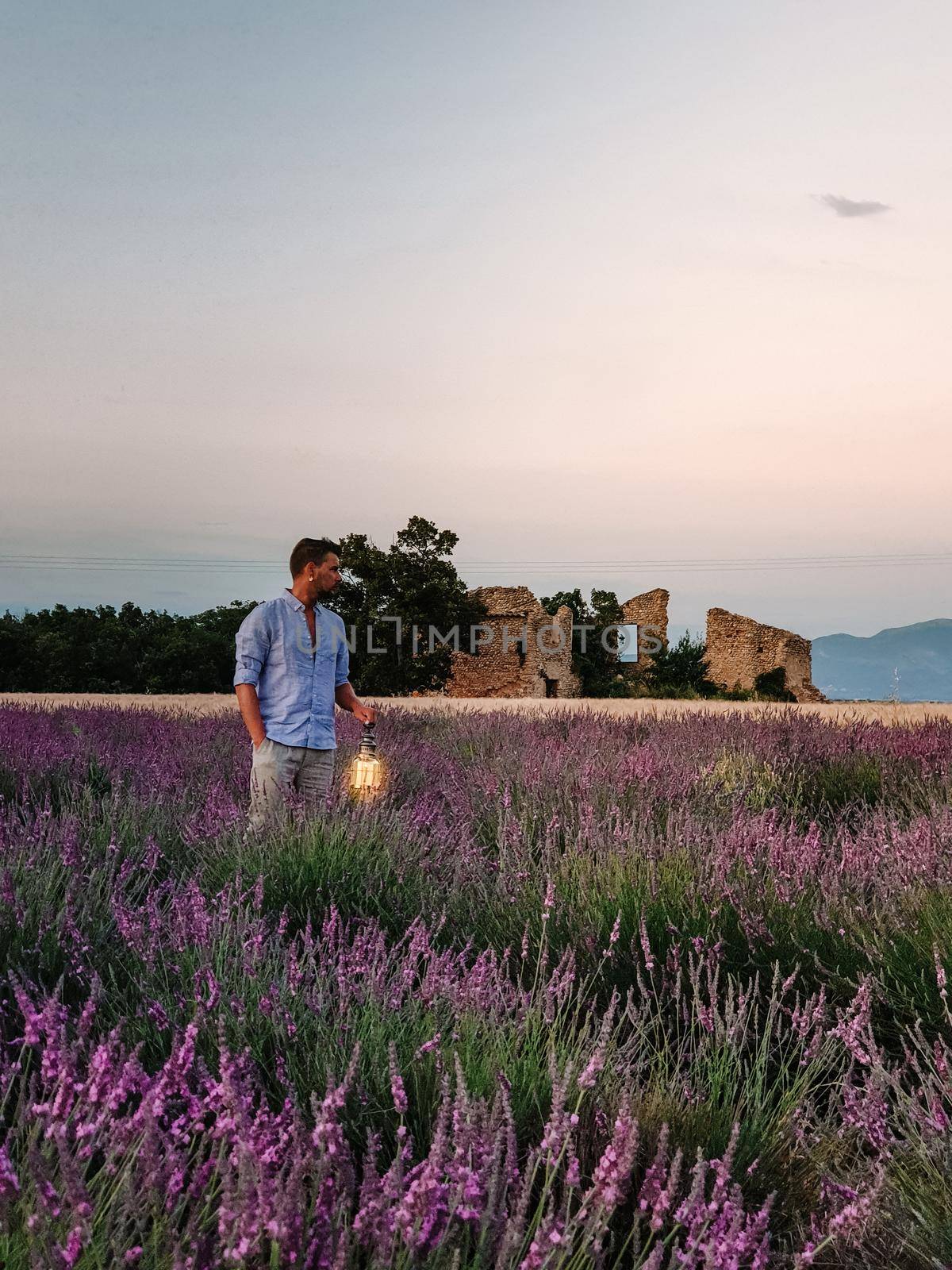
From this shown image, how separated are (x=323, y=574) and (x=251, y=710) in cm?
71

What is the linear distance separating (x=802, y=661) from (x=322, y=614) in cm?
3604

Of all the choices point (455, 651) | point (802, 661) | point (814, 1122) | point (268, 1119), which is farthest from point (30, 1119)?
point (802, 661)

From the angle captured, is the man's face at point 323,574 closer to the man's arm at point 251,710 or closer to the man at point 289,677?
the man at point 289,677

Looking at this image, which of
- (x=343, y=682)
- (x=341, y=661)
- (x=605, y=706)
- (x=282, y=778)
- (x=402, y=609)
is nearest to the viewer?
(x=282, y=778)

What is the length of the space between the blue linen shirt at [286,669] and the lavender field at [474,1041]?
454 millimetres

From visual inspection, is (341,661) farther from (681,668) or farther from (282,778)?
(681,668)

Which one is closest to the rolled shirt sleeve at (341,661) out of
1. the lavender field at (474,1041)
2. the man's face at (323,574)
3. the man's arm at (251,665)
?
the man's face at (323,574)

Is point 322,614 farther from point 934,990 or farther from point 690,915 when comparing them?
point 934,990

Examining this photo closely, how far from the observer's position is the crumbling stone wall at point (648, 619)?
130ft

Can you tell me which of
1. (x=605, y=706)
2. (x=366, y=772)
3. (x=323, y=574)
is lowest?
(x=605, y=706)

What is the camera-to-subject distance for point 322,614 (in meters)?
5.04

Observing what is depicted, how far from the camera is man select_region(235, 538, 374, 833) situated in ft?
15.6

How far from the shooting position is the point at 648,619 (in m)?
40.0

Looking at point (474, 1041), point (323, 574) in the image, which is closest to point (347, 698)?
point (323, 574)
